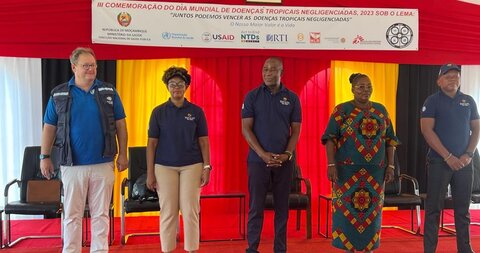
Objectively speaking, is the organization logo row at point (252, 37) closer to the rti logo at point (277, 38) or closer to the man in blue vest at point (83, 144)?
the rti logo at point (277, 38)

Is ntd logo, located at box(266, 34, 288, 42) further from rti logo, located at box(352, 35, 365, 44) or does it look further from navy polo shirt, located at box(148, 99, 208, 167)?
navy polo shirt, located at box(148, 99, 208, 167)

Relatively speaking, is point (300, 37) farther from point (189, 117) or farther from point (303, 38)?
point (189, 117)

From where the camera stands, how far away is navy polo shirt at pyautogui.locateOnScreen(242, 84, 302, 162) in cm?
311

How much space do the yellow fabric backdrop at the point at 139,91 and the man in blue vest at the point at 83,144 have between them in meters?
2.56

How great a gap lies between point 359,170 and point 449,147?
2.50ft

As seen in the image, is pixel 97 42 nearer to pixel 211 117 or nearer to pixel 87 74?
pixel 87 74

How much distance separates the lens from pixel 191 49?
3730 millimetres

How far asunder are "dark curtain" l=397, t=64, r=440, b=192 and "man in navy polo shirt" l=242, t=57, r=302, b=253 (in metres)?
3.28

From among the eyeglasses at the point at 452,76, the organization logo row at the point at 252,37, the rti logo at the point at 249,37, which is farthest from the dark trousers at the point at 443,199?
the rti logo at the point at 249,37

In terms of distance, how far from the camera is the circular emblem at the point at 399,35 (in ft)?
12.7

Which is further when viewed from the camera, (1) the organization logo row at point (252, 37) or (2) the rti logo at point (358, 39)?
(2) the rti logo at point (358, 39)

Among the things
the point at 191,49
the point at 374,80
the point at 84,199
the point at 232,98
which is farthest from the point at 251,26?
the point at 374,80

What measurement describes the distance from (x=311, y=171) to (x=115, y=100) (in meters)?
3.06

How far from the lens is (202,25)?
3.67 metres
